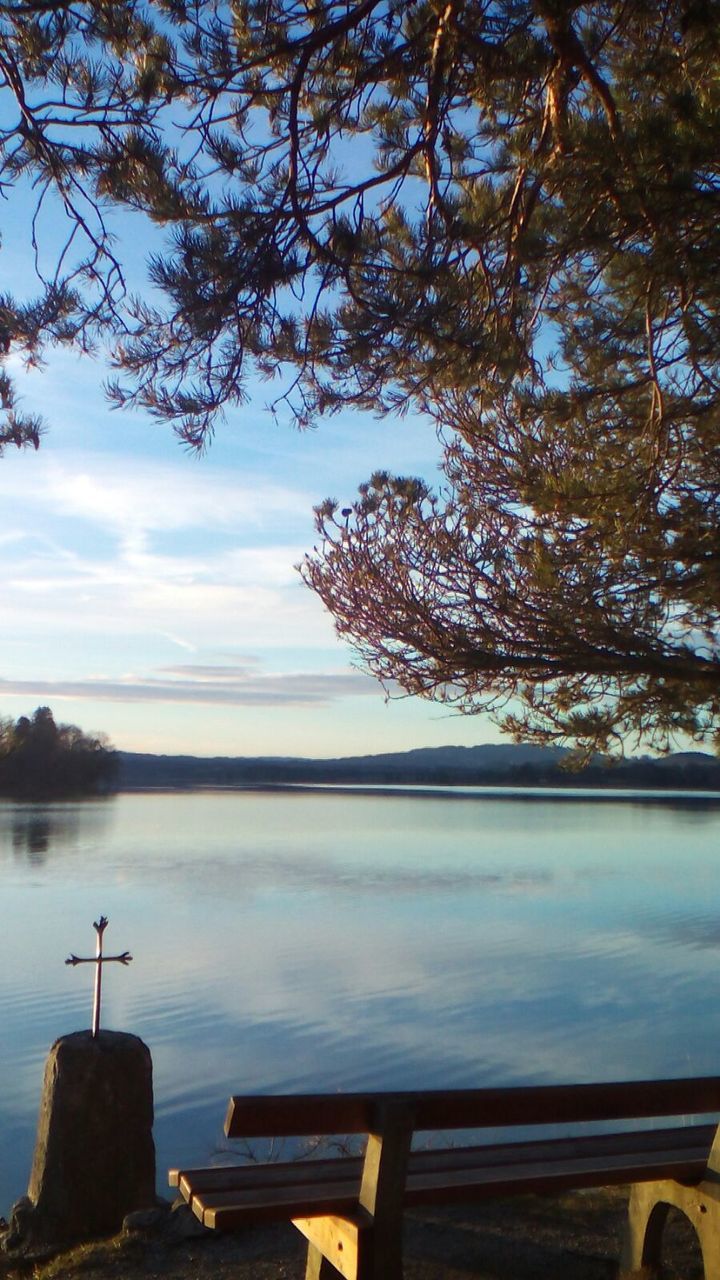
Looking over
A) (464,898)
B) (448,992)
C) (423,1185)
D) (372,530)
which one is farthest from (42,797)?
(423,1185)

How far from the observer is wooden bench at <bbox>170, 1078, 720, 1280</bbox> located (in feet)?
6.86

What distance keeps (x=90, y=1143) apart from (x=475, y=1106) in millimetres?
1704

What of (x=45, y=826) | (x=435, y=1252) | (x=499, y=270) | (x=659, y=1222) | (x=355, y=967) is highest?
(x=499, y=270)

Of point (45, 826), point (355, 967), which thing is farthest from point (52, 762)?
point (355, 967)

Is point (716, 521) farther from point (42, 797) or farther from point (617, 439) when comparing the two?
point (42, 797)

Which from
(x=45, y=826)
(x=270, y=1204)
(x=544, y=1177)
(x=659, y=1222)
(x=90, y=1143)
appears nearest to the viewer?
(x=270, y=1204)

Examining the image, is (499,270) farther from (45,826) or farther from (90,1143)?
(45,826)

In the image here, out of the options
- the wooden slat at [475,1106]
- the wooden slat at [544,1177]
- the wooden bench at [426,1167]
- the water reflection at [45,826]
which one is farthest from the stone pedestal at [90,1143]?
the water reflection at [45,826]

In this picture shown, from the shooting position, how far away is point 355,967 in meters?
8.88

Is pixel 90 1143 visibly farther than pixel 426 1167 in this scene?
Yes

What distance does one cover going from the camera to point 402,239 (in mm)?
3955

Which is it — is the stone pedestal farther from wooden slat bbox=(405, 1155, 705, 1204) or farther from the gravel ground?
wooden slat bbox=(405, 1155, 705, 1204)

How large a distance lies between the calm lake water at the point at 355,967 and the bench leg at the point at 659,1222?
8.55ft

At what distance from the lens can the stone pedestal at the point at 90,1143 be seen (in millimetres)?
3314
